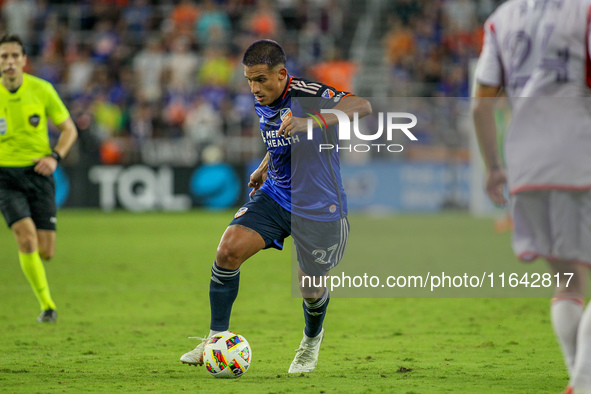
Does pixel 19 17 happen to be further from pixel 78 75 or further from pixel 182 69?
pixel 182 69

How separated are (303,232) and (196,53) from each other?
61.4 ft

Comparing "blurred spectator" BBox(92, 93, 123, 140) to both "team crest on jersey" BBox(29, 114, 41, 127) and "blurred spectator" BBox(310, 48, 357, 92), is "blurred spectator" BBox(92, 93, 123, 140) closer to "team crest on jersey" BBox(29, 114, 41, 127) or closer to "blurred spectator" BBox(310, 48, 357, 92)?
"blurred spectator" BBox(310, 48, 357, 92)

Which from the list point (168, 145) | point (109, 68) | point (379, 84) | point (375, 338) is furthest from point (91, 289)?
point (379, 84)

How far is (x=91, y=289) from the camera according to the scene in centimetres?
1012

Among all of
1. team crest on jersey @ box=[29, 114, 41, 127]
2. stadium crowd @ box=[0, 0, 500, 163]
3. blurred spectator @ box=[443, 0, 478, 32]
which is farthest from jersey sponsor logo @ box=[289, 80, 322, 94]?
blurred spectator @ box=[443, 0, 478, 32]

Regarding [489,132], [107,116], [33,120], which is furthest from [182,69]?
[489,132]

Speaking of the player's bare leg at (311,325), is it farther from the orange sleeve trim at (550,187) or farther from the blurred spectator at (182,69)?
the blurred spectator at (182,69)

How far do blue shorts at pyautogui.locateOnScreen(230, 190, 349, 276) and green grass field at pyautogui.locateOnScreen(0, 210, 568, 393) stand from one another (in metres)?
0.77

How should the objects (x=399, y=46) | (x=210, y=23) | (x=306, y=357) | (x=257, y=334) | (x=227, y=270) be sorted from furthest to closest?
1. (x=399, y=46)
2. (x=210, y=23)
3. (x=257, y=334)
4. (x=306, y=357)
5. (x=227, y=270)

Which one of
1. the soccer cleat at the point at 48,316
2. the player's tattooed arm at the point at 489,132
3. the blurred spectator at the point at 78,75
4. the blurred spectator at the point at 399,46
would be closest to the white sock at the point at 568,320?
the player's tattooed arm at the point at 489,132

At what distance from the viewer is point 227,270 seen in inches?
217

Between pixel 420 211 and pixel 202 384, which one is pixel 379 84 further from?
pixel 202 384

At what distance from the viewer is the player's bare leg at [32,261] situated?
785 centimetres

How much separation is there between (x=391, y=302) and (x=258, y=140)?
12.8 meters
